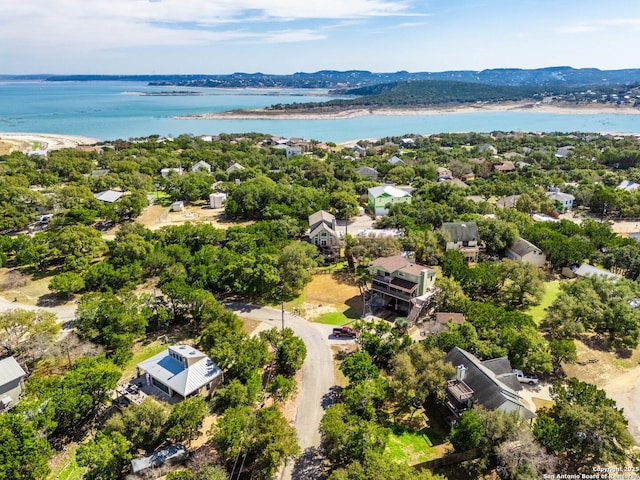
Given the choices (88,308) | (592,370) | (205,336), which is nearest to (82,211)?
(88,308)

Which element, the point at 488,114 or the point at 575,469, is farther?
the point at 488,114

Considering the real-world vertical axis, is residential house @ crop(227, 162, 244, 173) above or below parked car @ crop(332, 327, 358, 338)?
above

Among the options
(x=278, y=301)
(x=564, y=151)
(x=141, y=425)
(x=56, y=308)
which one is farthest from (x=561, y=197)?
(x=56, y=308)

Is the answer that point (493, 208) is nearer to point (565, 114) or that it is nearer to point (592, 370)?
point (592, 370)

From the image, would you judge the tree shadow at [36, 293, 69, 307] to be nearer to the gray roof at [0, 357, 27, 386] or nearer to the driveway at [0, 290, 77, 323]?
the driveway at [0, 290, 77, 323]

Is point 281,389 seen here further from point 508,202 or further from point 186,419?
point 508,202

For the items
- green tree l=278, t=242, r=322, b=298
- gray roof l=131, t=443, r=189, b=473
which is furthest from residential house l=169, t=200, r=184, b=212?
gray roof l=131, t=443, r=189, b=473

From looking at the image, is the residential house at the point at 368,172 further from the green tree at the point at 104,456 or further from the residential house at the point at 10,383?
the green tree at the point at 104,456
